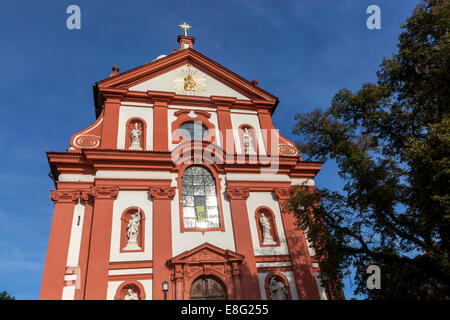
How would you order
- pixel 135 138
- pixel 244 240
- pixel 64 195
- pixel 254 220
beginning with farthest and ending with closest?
pixel 135 138, pixel 254 220, pixel 244 240, pixel 64 195

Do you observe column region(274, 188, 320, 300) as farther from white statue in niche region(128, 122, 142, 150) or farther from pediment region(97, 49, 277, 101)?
white statue in niche region(128, 122, 142, 150)

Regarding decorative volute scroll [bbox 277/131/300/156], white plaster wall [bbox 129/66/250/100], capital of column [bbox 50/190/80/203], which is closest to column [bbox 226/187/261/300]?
decorative volute scroll [bbox 277/131/300/156]

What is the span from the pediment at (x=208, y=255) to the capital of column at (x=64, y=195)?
15.9 feet

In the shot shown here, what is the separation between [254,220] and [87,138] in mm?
8541

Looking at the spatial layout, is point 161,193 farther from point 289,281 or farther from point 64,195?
point 289,281

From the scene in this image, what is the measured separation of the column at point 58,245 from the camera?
37.6 ft

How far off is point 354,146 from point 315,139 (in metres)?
1.43

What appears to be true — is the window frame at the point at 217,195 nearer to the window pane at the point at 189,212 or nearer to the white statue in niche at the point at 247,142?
the window pane at the point at 189,212

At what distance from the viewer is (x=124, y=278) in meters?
12.1

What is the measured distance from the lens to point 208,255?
13039mm

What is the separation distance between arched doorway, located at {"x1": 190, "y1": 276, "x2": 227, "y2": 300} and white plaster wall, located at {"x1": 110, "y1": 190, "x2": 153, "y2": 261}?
208 centimetres

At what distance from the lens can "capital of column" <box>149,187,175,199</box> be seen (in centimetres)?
1389

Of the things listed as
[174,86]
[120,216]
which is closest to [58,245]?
[120,216]
